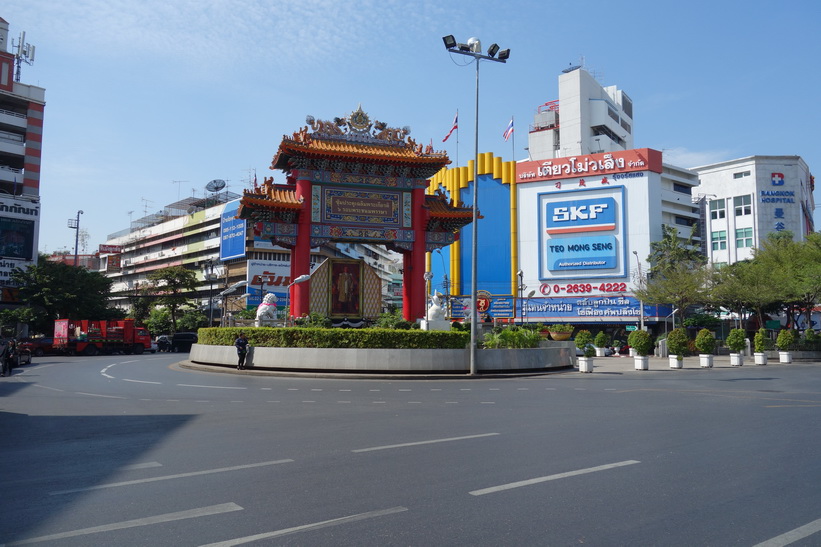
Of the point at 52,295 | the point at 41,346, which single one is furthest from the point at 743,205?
the point at 41,346

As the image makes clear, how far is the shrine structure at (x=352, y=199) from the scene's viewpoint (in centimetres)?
3053

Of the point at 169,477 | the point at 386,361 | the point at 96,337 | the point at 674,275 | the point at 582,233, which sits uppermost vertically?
the point at 582,233

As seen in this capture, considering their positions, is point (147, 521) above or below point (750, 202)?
below

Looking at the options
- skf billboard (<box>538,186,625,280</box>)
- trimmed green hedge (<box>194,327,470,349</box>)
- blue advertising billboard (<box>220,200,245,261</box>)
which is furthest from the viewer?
blue advertising billboard (<box>220,200,245,261</box>)

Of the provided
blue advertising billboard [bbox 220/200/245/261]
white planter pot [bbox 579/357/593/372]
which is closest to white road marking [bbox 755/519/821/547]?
white planter pot [bbox 579/357/593/372]

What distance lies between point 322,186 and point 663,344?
2730 cm

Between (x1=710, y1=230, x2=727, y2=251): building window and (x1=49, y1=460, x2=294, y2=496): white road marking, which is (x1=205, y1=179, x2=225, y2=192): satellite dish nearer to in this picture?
(x1=710, y1=230, x2=727, y2=251): building window

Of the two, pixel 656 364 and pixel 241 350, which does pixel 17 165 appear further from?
pixel 656 364

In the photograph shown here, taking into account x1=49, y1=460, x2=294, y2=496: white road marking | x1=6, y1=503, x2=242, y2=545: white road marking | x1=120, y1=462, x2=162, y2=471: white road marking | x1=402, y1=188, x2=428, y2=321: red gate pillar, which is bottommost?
x1=120, y1=462, x2=162, y2=471: white road marking

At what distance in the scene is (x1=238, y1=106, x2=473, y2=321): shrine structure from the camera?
100 feet

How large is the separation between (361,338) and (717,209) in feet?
240

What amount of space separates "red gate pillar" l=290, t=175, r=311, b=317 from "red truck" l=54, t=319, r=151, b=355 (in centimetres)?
2248

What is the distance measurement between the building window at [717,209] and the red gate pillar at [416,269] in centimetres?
6351

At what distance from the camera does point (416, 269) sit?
32.3m
